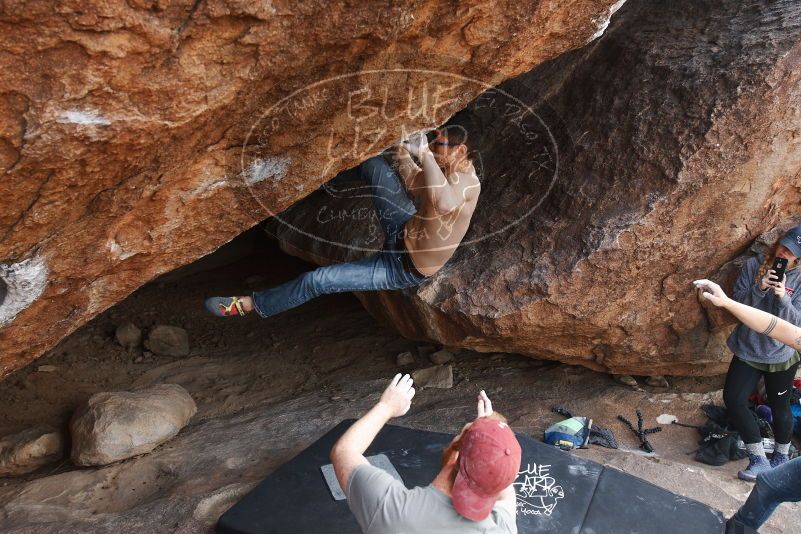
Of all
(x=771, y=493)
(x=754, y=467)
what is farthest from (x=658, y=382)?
(x=771, y=493)

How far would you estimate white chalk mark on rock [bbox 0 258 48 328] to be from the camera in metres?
2.63

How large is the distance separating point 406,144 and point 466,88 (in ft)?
1.17

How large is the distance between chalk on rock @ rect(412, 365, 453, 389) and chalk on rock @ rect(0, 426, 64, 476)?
7.06ft

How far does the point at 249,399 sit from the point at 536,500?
216 centimetres

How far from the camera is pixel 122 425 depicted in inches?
148

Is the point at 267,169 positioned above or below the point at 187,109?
below

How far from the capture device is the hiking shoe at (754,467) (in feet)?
11.5

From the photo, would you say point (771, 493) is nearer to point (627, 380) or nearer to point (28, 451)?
point (627, 380)

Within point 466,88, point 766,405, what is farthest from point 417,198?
point 766,405

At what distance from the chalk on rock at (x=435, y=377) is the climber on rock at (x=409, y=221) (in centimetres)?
124

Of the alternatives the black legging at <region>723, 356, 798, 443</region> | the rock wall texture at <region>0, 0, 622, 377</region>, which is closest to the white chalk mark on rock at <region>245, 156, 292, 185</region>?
the rock wall texture at <region>0, 0, 622, 377</region>

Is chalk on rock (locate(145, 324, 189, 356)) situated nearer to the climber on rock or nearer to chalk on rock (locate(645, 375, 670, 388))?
the climber on rock

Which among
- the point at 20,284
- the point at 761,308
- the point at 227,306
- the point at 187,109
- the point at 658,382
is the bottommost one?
the point at 658,382

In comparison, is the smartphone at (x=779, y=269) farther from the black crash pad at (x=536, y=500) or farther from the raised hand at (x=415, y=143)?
the raised hand at (x=415, y=143)
